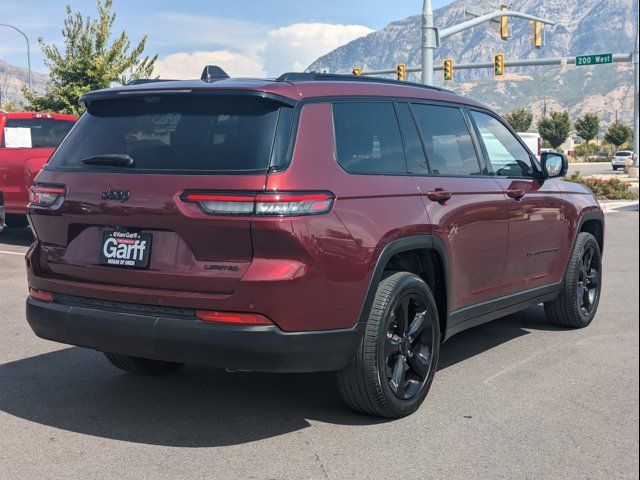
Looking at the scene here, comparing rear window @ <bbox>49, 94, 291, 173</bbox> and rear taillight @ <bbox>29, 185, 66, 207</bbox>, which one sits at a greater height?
rear window @ <bbox>49, 94, 291, 173</bbox>

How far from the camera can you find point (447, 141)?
16.3 ft

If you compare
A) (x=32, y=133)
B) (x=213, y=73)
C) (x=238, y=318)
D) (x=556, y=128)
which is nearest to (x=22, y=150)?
(x=32, y=133)

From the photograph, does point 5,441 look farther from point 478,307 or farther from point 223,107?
point 478,307

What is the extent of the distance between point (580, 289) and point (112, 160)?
4169 mm

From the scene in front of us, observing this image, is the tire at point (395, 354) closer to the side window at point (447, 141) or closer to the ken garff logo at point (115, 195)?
the side window at point (447, 141)

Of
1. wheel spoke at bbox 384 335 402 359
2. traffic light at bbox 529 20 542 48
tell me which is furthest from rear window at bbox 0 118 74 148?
traffic light at bbox 529 20 542 48

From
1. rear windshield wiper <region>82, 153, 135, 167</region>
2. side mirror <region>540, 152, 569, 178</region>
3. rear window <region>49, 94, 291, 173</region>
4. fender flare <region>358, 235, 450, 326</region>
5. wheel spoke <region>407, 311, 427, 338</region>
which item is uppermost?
rear window <region>49, 94, 291, 173</region>

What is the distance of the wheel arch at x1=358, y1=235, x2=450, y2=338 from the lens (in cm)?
395

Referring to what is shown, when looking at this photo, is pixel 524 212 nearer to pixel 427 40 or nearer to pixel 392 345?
pixel 392 345

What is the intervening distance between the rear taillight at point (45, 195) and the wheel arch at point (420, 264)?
168 cm

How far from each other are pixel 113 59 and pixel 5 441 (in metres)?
Answer: 21.5

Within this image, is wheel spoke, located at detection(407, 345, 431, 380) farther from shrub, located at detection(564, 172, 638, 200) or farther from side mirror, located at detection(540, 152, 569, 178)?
shrub, located at detection(564, 172, 638, 200)

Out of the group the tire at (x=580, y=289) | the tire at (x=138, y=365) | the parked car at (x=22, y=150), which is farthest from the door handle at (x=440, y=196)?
the parked car at (x=22, y=150)

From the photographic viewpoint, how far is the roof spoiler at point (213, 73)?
174 inches
